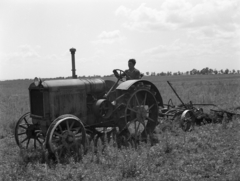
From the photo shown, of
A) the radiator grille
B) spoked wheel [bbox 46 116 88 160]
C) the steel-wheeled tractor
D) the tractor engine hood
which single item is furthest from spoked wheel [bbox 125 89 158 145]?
the radiator grille

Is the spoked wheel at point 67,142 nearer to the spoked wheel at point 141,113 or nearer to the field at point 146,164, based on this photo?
the field at point 146,164

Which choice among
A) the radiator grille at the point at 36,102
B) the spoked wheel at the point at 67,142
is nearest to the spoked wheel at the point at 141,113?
the spoked wheel at the point at 67,142

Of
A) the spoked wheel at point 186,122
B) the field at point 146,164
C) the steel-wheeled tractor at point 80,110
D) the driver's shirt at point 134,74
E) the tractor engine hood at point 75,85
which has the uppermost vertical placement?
the driver's shirt at point 134,74

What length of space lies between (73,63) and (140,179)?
327 centimetres

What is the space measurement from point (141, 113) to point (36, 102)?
8.44ft

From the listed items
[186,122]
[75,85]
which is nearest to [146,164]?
[75,85]

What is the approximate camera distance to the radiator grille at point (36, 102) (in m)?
5.25

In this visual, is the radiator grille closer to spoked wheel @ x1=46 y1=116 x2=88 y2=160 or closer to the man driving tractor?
spoked wheel @ x1=46 y1=116 x2=88 y2=160

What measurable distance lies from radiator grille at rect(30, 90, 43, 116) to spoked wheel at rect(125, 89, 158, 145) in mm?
1977

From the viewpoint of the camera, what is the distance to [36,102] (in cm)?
537

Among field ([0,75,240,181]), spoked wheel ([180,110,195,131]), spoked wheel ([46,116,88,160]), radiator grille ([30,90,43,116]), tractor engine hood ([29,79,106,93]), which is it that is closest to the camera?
field ([0,75,240,181])

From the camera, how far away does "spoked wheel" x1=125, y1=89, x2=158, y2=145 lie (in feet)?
20.0

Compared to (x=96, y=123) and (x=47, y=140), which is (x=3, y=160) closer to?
(x=47, y=140)

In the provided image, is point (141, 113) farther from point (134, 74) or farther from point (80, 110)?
point (80, 110)
